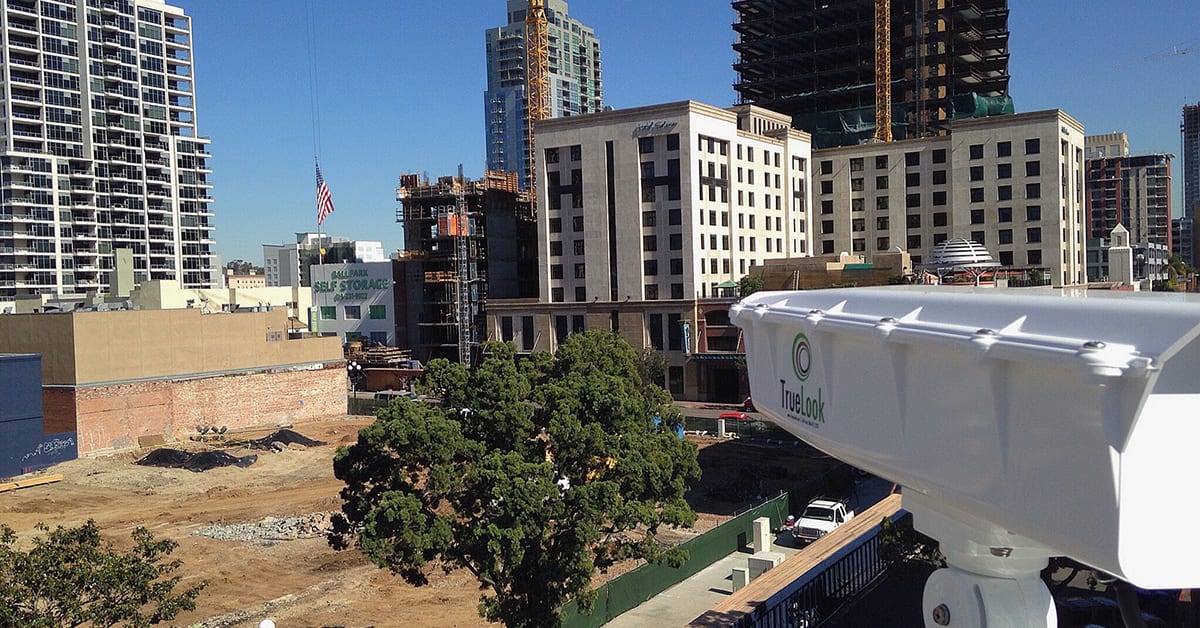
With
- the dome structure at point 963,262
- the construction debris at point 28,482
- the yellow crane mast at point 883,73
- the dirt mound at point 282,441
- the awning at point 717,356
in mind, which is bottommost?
the construction debris at point 28,482

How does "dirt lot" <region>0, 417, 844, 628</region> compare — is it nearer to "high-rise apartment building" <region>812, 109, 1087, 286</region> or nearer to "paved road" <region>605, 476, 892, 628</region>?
"paved road" <region>605, 476, 892, 628</region>

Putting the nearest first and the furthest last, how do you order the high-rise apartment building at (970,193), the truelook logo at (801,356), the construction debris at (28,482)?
the truelook logo at (801,356), the construction debris at (28,482), the high-rise apartment building at (970,193)

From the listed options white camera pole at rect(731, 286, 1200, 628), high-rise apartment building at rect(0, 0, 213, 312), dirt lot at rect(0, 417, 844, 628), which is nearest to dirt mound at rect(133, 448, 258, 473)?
dirt lot at rect(0, 417, 844, 628)

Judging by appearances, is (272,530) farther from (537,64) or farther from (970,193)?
(537,64)

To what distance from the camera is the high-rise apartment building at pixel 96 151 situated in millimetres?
108375

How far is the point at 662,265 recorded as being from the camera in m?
74.1

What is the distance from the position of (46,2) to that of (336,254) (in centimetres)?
4560

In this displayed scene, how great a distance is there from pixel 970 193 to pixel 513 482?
2866 inches

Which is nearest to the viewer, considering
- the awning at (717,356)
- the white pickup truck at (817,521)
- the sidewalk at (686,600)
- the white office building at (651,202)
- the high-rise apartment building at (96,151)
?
the sidewalk at (686,600)

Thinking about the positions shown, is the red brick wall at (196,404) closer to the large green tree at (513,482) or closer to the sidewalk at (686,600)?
the large green tree at (513,482)

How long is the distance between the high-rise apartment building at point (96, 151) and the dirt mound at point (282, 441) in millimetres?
68387

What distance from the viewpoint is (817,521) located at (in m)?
32.2

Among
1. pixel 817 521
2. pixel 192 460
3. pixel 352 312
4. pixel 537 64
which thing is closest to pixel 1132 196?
pixel 537 64

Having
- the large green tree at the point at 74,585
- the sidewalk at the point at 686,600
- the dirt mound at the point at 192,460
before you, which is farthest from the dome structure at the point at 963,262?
the dirt mound at the point at 192,460
